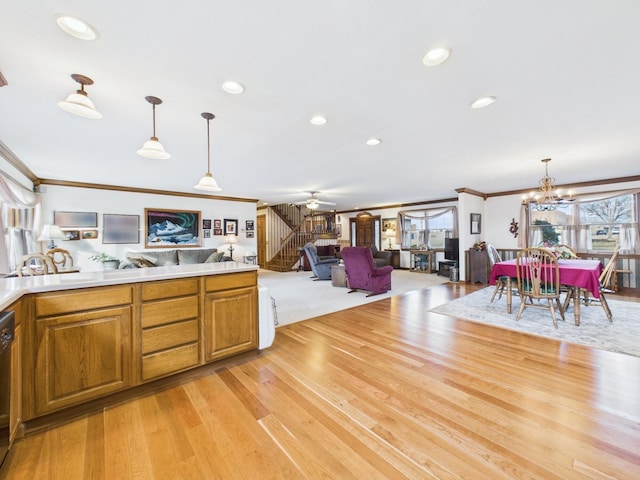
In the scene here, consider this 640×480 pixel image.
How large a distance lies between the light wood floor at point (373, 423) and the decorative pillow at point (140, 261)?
3.95 meters

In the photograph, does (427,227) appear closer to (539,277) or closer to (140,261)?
(539,277)

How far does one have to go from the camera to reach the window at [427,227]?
8.69 meters

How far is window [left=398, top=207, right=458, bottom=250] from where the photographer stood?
8688 millimetres

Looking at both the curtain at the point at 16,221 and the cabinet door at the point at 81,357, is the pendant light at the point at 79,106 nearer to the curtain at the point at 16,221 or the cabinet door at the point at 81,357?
the cabinet door at the point at 81,357

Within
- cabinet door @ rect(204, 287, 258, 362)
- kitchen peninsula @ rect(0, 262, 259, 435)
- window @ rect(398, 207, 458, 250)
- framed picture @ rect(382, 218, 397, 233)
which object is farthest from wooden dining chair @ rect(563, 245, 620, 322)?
framed picture @ rect(382, 218, 397, 233)

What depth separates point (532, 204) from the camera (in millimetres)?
6789

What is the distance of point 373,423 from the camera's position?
171 cm

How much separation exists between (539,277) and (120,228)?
7.91m

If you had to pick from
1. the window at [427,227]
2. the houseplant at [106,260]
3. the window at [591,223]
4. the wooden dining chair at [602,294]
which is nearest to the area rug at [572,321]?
the wooden dining chair at [602,294]

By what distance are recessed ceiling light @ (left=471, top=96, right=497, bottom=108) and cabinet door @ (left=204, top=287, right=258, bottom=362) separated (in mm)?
2739

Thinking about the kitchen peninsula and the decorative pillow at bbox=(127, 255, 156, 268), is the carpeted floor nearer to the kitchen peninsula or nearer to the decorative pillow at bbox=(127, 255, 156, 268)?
the kitchen peninsula

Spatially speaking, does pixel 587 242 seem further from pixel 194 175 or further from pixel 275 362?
pixel 194 175

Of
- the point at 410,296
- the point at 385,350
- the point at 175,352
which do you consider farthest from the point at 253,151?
the point at 410,296

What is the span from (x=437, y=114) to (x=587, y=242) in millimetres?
6376
